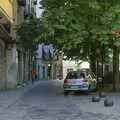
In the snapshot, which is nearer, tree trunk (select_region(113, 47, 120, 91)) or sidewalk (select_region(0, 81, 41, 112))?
sidewalk (select_region(0, 81, 41, 112))

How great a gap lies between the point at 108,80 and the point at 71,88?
8.56 m

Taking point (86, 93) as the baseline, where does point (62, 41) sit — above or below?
above

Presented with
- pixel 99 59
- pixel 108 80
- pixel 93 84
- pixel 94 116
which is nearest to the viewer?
pixel 94 116

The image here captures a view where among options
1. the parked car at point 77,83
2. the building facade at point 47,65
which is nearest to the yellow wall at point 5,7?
the parked car at point 77,83

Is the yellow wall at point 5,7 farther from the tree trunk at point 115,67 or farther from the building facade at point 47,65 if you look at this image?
the building facade at point 47,65

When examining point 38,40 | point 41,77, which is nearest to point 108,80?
point 38,40

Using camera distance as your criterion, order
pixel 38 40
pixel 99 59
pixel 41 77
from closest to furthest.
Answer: pixel 38 40
pixel 99 59
pixel 41 77

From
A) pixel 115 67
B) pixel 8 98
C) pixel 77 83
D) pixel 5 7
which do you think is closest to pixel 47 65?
pixel 115 67

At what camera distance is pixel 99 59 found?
44188mm

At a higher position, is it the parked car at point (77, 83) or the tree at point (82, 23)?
the tree at point (82, 23)

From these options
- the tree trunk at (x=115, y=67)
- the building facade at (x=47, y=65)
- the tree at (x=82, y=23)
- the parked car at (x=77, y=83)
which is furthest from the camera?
the building facade at (x=47, y=65)

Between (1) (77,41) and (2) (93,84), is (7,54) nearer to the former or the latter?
(2) (93,84)

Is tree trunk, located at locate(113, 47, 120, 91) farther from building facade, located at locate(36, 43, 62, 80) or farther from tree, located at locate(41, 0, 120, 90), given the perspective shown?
building facade, located at locate(36, 43, 62, 80)

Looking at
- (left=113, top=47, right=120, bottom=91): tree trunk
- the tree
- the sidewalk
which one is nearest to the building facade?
(left=113, top=47, right=120, bottom=91): tree trunk
